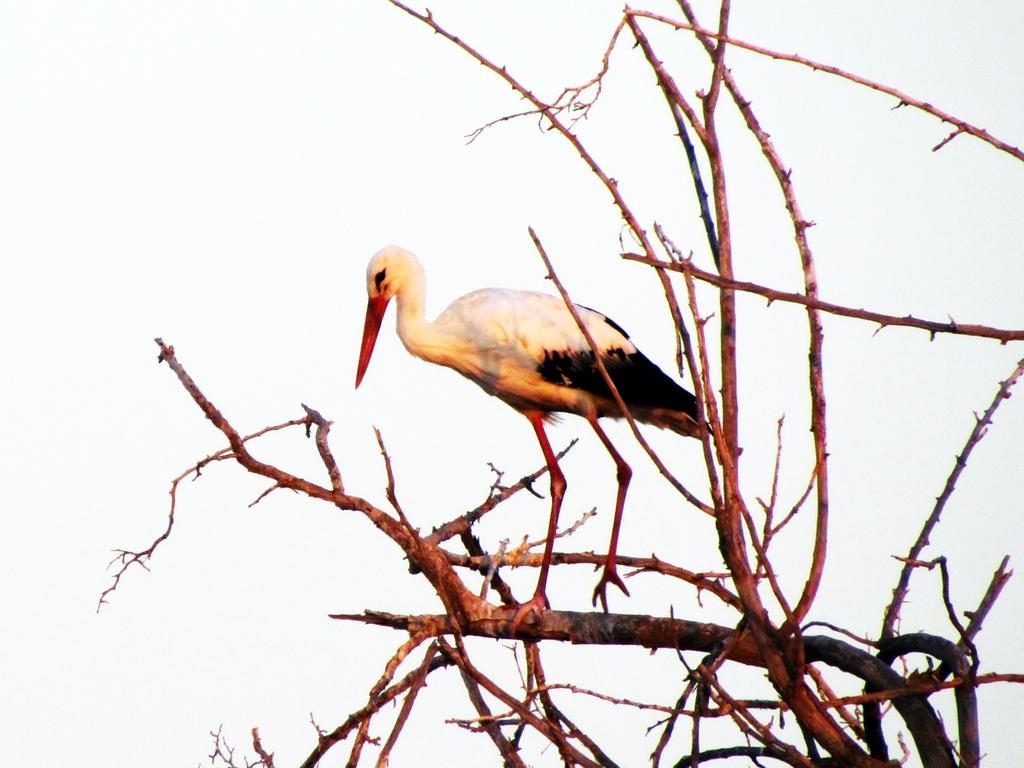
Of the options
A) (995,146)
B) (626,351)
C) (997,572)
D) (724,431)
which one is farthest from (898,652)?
(626,351)

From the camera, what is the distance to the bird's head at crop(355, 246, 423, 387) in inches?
286

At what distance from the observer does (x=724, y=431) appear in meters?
3.29

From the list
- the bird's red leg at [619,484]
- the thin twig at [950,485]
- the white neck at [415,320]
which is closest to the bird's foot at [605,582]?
the bird's red leg at [619,484]

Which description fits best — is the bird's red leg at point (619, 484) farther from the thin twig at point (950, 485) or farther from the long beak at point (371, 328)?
the thin twig at point (950, 485)

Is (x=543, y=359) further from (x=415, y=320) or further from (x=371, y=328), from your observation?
(x=371, y=328)

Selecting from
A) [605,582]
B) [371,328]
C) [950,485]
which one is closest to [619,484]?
[605,582]

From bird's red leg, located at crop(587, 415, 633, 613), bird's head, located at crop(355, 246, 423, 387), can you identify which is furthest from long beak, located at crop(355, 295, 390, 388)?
bird's red leg, located at crop(587, 415, 633, 613)

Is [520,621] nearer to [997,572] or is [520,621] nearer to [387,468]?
[387,468]

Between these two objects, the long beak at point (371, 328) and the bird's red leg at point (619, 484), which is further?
the long beak at point (371, 328)

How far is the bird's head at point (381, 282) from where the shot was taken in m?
7.27

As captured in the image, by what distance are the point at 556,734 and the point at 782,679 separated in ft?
1.76

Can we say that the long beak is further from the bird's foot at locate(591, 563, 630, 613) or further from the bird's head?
the bird's foot at locate(591, 563, 630, 613)

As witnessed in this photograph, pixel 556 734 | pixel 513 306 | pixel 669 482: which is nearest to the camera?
pixel 669 482

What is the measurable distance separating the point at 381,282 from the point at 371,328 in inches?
10.1
